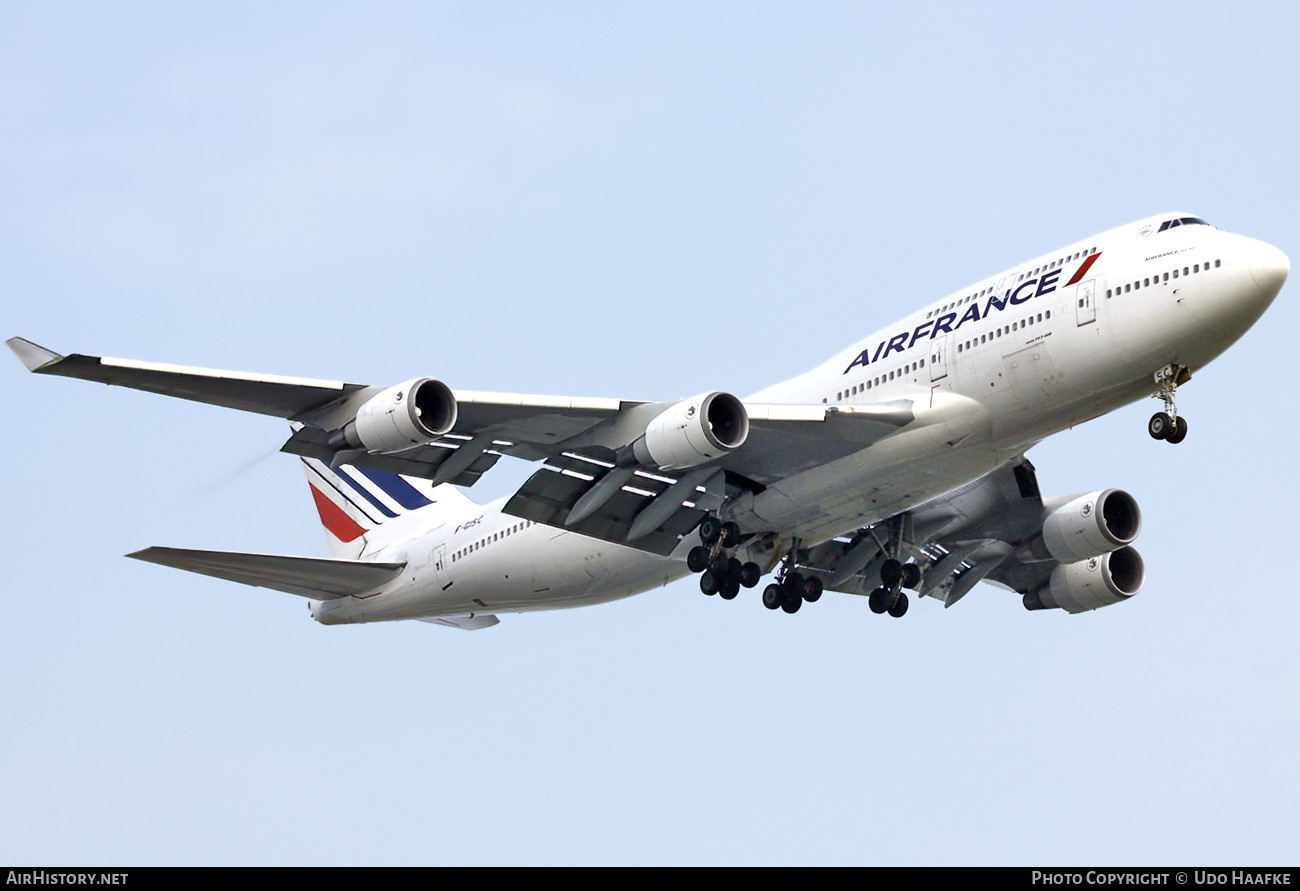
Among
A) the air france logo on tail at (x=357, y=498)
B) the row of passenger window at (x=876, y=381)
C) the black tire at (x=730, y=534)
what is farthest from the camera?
the air france logo on tail at (x=357, y=498)

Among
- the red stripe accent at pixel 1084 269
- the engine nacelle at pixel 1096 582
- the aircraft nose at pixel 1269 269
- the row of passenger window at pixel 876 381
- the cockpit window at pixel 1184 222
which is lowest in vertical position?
the engine nacelle at pixel 1096 582

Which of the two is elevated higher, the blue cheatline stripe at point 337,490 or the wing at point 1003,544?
the blue cheatline stripe at point 337,490

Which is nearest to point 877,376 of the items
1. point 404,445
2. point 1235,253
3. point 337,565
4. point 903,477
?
point 903,477

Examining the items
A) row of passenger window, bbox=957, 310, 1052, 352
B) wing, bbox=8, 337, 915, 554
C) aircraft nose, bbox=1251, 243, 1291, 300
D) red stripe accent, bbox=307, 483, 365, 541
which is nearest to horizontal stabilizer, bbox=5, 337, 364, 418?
wing, bbox=8, 337, 915, 554

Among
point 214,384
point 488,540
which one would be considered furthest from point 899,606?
point 214,384

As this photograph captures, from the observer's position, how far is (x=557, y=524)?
117ft

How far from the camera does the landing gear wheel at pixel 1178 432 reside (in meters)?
30.0

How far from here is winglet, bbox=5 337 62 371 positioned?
86.9 ft

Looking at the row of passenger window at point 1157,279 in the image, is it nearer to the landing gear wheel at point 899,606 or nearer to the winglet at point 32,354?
the landing gear wheel at point 899,606

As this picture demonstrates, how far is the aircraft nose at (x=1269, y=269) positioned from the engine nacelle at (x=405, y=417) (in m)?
14.3

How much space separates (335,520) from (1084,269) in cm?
2264

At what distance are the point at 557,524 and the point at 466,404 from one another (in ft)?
17.0

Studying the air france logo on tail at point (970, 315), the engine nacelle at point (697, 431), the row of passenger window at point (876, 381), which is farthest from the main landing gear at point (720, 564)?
the air france logo on tail at point (970, 315)
